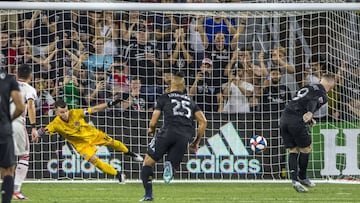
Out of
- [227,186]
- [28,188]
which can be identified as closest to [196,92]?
[227,186]

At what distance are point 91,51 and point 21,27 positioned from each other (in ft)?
5.02

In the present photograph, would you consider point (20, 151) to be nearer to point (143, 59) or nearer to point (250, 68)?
point (143, 59)

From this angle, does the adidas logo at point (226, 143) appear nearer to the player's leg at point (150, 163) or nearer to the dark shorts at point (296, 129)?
the dark shorts at point (296, 129)

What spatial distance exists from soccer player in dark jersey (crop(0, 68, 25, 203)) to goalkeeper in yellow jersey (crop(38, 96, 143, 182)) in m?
6.93

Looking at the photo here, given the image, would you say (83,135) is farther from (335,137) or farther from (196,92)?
(335,137)

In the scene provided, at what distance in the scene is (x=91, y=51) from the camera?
21.5 meters

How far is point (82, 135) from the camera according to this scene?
1984 centimetres

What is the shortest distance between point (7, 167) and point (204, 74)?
9787 mm

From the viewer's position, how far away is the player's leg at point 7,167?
12266 millimetres

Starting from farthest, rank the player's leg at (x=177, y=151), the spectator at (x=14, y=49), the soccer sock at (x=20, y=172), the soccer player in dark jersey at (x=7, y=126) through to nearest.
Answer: the spectator at (x=14, y=49) < the soccer sock at (x=20, y=172) < the player's leg at (x=177, y=151) < the soccer player in dark jersey at (x=7, y=126)

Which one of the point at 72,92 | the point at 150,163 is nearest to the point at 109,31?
the point at 72,92

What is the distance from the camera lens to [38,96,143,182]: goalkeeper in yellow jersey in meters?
19.5

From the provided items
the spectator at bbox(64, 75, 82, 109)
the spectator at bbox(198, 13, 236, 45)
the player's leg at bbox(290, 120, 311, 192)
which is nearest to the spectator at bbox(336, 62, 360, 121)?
the spectator at bbox(198, 13, 236, 45)

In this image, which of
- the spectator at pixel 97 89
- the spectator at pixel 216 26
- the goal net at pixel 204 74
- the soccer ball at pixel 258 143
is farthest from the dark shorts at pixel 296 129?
the spectator at pixel 97 89
